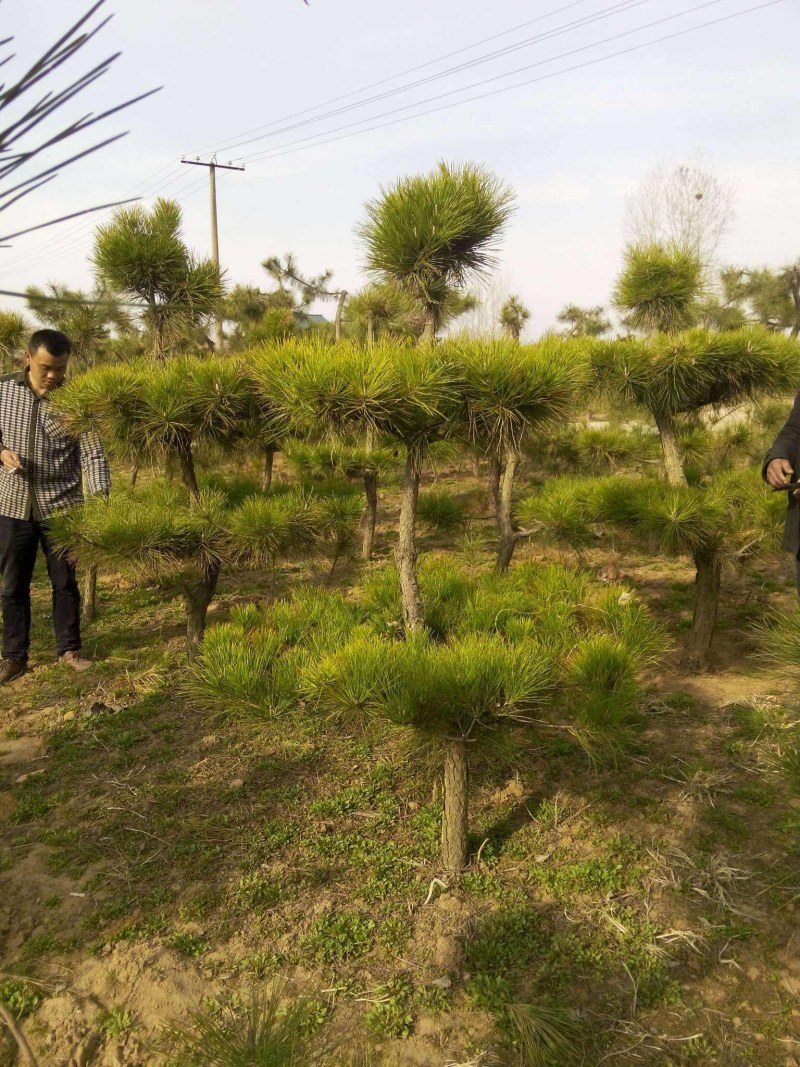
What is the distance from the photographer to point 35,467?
3.40 m

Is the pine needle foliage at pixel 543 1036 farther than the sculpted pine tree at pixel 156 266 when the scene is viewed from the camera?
No

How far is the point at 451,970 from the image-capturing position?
1.89 meters

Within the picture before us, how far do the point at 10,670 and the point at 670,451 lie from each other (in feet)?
12.5

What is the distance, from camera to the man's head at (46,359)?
10.7 feet

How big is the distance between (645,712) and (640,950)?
152cm

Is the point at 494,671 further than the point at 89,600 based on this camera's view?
No

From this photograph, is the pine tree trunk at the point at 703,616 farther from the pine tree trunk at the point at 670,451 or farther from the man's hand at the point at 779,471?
the man's hand at the point at 779,471

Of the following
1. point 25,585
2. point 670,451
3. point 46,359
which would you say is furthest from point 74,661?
point 670,451

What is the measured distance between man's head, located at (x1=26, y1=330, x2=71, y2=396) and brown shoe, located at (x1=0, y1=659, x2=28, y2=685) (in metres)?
1.37

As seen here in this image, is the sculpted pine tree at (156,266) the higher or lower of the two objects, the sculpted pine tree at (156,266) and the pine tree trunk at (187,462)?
the higher

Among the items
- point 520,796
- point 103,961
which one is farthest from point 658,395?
point 103,961

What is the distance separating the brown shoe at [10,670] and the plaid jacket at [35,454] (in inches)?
31.3

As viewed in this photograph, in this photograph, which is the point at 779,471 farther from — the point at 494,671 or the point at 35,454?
the point at 35,454

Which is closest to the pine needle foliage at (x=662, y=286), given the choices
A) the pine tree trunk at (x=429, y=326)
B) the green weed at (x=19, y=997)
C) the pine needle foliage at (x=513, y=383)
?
the pine tree trunk at (x=429, y=326)
